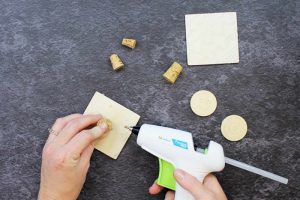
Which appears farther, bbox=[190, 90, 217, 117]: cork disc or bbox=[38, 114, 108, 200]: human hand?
bbox=[190, 90, 217, 117]: cork disc

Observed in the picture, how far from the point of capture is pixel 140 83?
1057mm

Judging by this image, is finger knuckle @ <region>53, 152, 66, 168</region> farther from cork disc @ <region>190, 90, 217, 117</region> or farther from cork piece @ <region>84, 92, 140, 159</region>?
cork disc @ <region>190, 90, 217, 117</region>

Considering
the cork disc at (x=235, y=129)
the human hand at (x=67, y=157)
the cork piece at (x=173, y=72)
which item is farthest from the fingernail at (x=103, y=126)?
the cork disc at (x=235, y=129)

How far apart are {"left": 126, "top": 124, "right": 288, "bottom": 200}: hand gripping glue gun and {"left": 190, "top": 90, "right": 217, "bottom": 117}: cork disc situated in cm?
13

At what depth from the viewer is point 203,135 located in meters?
1.04

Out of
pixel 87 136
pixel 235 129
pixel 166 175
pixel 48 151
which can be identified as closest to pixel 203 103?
pixel 235 129

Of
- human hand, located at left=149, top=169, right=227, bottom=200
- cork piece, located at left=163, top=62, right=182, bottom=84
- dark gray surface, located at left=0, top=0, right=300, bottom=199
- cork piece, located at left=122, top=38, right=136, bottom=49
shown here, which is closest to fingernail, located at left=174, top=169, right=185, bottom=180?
human hand, located at left=149, top=169, right=227, bottom=200

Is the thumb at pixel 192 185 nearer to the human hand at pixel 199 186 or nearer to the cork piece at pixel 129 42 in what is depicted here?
the human hand at pixel 199 186

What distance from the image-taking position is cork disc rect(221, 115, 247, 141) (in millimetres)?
1025

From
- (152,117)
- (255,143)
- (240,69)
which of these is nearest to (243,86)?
(240,69)

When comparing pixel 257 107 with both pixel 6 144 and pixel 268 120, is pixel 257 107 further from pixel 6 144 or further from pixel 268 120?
pixel 6 144

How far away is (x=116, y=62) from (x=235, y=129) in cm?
38

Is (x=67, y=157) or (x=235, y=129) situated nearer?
(x=67, y=157)

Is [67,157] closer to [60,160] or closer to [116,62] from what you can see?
[60,160]
